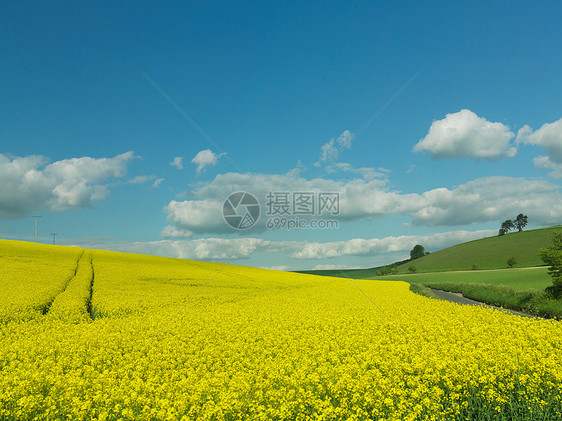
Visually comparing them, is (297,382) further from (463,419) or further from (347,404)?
(463,419)

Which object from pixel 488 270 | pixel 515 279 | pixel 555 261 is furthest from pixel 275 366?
pixel 488 270

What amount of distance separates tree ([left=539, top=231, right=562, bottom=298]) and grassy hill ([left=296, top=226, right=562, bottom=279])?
232 feet

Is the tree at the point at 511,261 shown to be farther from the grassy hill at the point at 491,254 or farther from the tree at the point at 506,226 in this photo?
the tree at the point at 506,226

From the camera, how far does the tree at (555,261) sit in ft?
103

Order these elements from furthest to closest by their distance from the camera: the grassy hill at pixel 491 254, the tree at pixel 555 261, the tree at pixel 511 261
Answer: the grassy hill at pixel 491 254 → the tree at pixel 511 261 → the tree at pixel 555 261

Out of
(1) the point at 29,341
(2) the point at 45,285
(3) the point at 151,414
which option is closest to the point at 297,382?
(3) the point at 151,414

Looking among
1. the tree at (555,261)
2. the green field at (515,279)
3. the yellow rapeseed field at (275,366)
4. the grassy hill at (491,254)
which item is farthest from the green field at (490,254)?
the yellow rapeseed field at (275,366)

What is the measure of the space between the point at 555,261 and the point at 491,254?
93.5 metres

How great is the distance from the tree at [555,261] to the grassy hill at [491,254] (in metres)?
70.7

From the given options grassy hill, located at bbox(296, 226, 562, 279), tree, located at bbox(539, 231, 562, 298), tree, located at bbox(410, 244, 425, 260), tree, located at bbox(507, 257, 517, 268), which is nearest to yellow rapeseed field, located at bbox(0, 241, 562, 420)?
tree, located at bbox(539, 231, 562, 298)

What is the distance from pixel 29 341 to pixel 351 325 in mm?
11442

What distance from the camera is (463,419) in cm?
789

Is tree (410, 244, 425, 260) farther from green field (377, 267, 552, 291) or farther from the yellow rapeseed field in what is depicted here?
the yellow rapeseed field

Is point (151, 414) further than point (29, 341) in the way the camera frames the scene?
No
